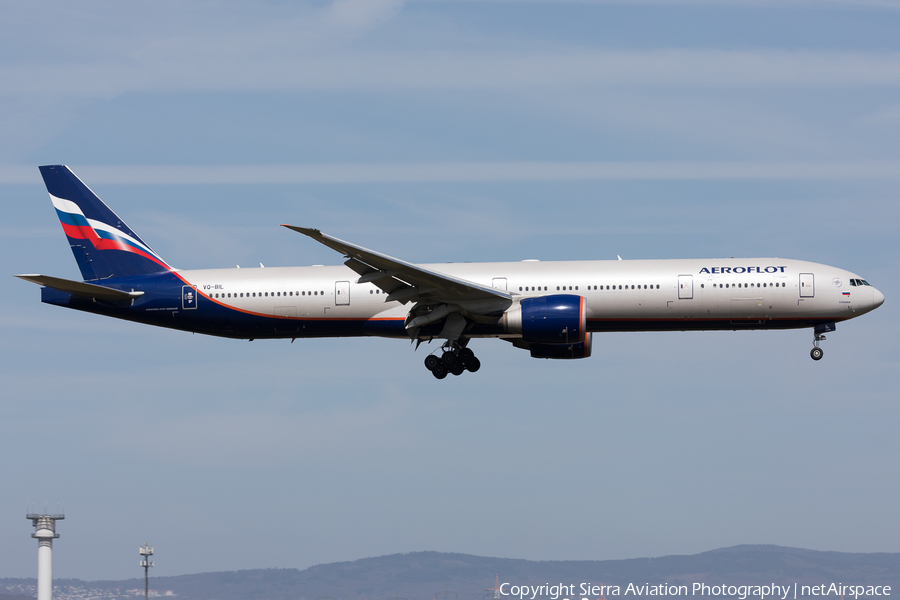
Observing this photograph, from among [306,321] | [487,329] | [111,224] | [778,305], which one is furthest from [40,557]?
[778,305]

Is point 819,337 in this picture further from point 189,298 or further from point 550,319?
point 189,298

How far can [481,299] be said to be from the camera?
35.4m

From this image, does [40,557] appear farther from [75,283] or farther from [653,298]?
[653,298]

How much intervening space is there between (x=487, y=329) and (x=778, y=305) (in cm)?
1050

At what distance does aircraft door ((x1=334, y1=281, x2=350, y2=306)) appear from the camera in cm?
3750

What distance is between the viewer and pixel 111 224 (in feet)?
139

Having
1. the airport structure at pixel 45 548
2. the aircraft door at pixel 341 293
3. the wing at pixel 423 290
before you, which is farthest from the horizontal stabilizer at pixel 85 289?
the airport structure at pixel 45 548

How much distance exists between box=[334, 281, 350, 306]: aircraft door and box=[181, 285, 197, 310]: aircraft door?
5781 mm

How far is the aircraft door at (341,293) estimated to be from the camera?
3750cm

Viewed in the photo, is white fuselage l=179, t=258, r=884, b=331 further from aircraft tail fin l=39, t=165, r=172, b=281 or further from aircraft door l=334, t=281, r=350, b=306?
aircraft tail fin l=39, t=165, r=172, b=281

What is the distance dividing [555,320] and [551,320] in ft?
0.46

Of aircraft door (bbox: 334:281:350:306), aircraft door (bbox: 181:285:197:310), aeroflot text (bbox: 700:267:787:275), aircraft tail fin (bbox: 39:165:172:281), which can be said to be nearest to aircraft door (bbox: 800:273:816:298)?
aeroflot text (bbox: 700:267:787:275)

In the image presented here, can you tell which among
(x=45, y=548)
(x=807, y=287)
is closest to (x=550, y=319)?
(x=807, y=287)

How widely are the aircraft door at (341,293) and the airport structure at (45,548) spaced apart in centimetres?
5204
